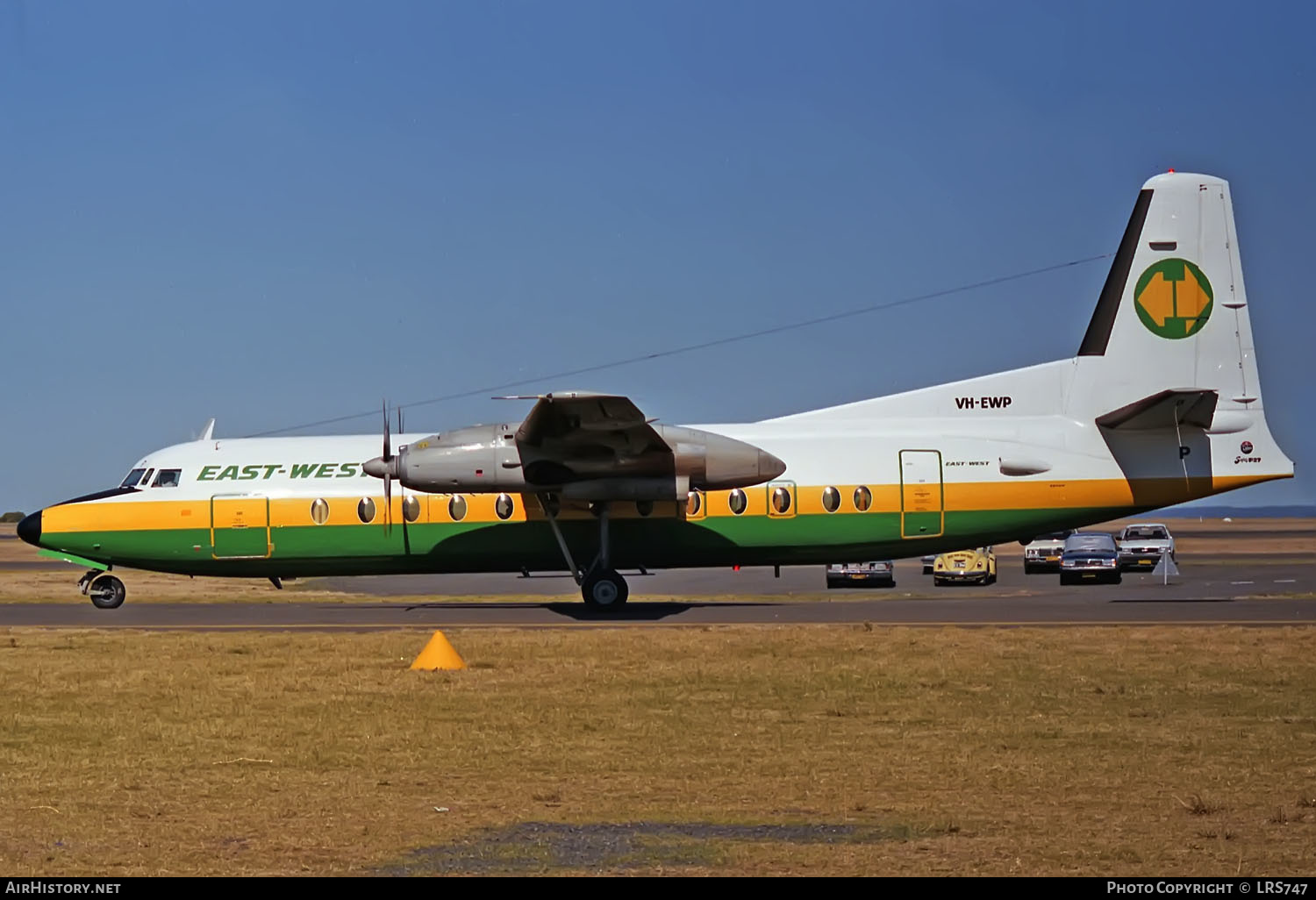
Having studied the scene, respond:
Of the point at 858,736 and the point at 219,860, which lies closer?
the point at 219,860

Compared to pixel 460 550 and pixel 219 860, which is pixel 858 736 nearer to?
pixel 219 860

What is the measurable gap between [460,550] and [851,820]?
2120 centimetres

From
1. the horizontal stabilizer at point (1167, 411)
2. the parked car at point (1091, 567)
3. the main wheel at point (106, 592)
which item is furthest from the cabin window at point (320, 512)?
the parked car at point (1091, 567)

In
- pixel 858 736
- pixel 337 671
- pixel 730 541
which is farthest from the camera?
pixel 730 541

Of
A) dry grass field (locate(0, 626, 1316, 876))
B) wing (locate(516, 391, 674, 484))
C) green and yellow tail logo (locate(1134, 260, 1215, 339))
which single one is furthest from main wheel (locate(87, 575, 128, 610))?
green and yellow tail logo (locate(1134, 260, 1215, 339))

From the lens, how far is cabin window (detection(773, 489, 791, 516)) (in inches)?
1180

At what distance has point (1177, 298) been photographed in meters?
30.3

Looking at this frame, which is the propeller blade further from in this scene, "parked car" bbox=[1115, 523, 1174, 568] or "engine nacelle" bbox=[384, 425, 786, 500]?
"parked car" bbox=[1115, 523, 1174, 568]

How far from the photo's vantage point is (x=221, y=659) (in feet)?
70.3

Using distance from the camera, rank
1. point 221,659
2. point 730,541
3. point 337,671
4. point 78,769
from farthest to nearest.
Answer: point 730,541, point 221,659, point 337,671, point 78,769

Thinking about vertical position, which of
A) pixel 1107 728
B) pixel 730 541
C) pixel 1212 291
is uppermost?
pixel 1212 291

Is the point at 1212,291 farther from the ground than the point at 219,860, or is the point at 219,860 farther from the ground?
the point at 1212,291

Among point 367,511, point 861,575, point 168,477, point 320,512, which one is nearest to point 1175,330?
point 367,511
